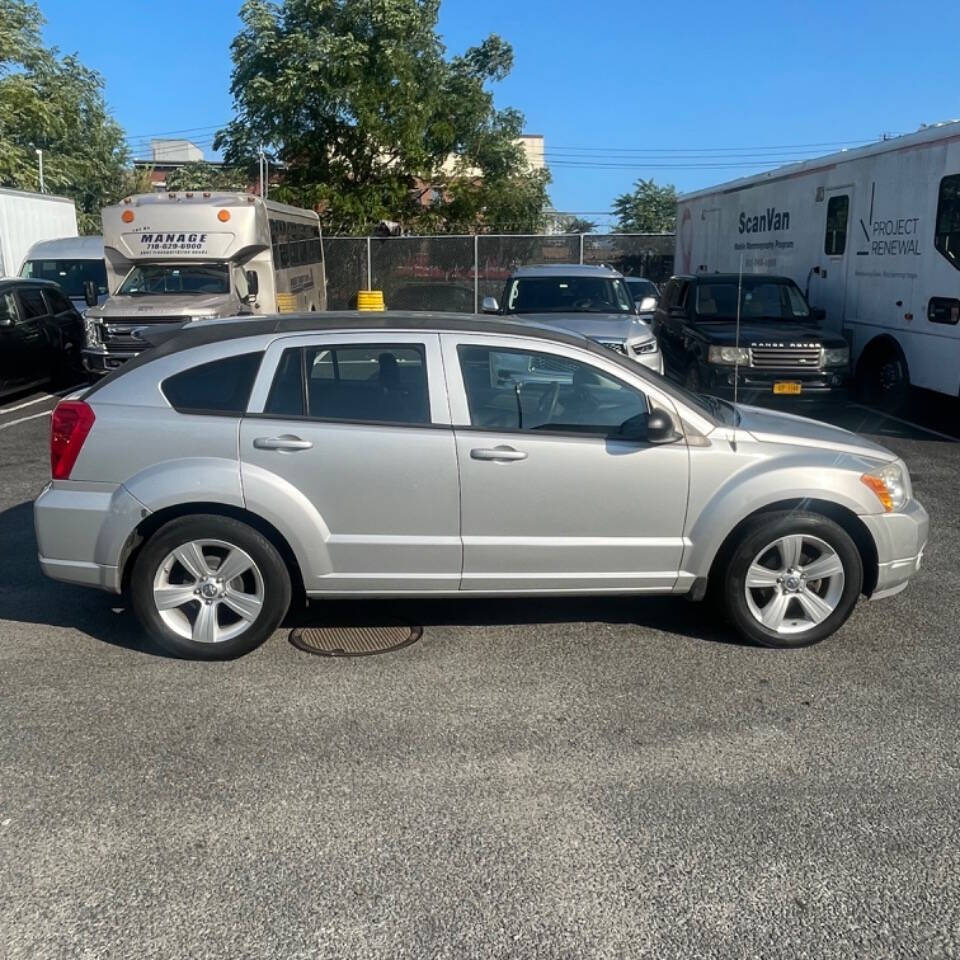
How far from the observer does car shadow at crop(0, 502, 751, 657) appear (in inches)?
219

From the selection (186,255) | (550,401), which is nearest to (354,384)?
(550,401)

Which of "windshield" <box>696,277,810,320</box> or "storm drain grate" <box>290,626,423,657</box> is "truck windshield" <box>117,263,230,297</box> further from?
"storm drain grate" <box>290,626,423,657</box>

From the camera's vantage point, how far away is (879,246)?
12383mm

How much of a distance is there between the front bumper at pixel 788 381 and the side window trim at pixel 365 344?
24.8 feet

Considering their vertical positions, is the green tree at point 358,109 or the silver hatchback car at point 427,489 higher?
the green tree at point 358,109

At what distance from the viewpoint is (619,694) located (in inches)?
187

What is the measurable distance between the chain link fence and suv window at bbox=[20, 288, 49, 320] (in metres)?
12.0

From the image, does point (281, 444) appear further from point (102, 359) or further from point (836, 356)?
point (102, 359)

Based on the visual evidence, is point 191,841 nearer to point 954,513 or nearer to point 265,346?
point 265,346

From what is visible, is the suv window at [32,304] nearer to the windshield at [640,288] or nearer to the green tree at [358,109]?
the windshield at [640,288]

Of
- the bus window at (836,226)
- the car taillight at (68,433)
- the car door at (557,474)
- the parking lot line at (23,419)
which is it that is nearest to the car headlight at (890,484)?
the car door at (557,474)

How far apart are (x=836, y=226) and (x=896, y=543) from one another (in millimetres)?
9543

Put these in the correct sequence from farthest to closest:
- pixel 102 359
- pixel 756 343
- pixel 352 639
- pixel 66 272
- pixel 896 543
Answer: pixel 66 272
pixel 102 359
pixel 756 343
pixel 352 639
pixel 896 543

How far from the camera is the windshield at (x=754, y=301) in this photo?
13141mm
